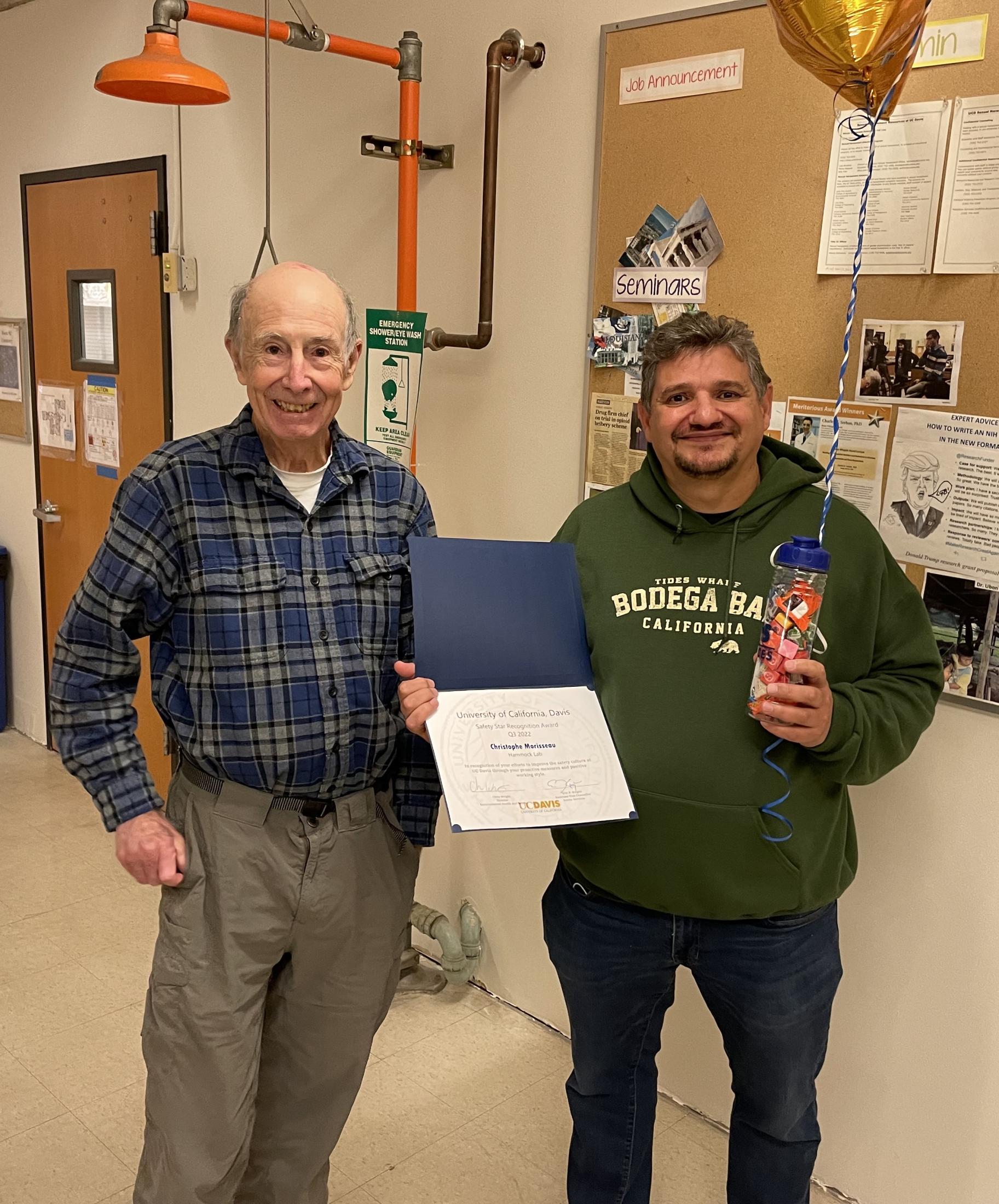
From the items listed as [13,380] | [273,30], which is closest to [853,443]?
[273,30]

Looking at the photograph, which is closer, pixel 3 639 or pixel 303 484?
pixel 303 484

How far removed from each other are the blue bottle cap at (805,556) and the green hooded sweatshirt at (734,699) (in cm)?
20

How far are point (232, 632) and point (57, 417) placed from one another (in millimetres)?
2949

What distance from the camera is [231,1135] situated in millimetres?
1590

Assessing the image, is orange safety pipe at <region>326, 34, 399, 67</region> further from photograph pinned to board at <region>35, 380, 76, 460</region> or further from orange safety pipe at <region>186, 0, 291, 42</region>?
photograph pinned to board at <region>35, 380, 76, 460</region>

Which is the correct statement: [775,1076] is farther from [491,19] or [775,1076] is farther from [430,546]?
[491,19]

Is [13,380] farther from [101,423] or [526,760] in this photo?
[526,760]

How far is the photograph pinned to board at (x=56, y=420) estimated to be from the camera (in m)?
3.99

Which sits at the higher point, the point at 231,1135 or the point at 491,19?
the point at 491,19

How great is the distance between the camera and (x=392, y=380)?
2.40m

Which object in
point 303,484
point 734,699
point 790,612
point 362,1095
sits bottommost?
point 362,1095

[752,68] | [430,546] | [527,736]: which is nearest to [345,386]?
[430,546]

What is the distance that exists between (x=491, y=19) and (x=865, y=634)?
5.39 feet

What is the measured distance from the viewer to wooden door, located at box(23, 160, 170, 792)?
3553 millimetres
